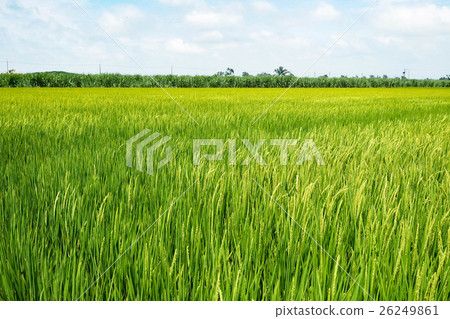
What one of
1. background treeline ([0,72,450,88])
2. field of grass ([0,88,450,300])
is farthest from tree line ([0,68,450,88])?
field of grass ([0,88,450,300])

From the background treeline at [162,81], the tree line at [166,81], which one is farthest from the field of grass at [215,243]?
the background treeline at [162,81]

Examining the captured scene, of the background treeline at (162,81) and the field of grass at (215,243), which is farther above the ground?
the background treeline at (162,81)

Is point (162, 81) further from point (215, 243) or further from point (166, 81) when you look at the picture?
point (215, 243)

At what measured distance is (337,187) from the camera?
1.51m

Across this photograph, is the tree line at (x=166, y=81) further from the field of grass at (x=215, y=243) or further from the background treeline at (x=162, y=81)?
the field of grass at (x=215, y=243)

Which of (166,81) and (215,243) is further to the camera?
(166,81)

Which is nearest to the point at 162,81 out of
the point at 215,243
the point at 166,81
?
the point at 166,81

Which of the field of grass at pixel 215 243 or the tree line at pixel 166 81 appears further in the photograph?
the tree line at pixel 166 81

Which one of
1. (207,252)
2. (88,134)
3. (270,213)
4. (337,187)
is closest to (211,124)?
(88,134)

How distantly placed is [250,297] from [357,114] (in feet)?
14.2

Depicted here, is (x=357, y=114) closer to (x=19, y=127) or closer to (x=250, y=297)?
(x=19, y=127)

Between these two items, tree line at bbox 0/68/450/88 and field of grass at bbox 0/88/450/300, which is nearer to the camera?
field of grass at bbox 0/88/450/300

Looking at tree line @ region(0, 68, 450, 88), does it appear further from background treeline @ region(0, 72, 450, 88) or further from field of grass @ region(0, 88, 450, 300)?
field of grass @ region(0, 88, 450, 300)

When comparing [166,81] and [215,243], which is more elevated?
[166,81]
